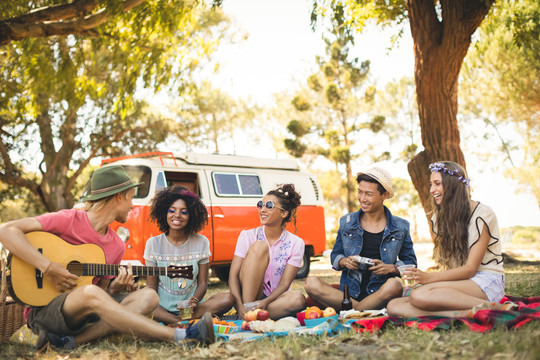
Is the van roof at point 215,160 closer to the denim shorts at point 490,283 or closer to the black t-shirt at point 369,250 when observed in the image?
the black t-shirt at point 369,250

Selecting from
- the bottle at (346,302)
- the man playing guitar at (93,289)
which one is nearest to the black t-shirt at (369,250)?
the bottle at (346,302)

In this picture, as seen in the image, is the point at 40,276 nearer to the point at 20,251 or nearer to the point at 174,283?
the point at 20,251

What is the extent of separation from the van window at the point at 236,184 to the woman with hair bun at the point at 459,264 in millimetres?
5239

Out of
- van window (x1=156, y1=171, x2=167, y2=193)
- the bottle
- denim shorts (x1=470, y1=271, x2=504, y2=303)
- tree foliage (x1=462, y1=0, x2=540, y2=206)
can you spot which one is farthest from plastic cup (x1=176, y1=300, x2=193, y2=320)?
tree foliage (x1=462, y1=0, x2=540, y2=206)

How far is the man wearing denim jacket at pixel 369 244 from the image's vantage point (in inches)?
180

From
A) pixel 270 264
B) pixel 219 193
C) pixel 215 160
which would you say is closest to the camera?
pixel 270 264

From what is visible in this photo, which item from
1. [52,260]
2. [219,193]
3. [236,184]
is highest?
[236,184]

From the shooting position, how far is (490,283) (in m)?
3.97

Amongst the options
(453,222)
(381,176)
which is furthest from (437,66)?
(453,222)

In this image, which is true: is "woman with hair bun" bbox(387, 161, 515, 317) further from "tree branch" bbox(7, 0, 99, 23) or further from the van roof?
the van roof

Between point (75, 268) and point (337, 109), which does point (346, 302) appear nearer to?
point (75, 268)

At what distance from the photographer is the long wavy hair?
4.08 metres

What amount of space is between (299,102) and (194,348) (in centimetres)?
2052

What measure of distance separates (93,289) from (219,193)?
5635 millimetres
